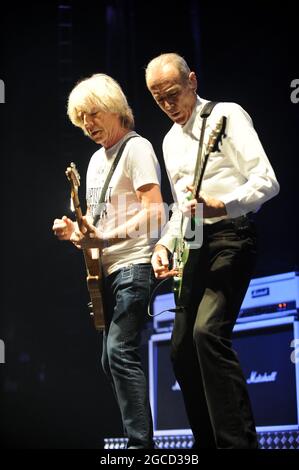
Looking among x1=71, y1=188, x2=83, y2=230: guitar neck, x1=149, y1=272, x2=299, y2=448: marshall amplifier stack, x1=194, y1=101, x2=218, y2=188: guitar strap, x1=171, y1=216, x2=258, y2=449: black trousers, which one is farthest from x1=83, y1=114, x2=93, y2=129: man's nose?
x1=149, y1=272, x2=299, y2=448: marshall amplifier stack

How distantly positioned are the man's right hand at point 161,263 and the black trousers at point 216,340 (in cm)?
10

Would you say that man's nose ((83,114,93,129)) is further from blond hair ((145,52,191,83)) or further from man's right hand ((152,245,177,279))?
man's right hand ((152,245,177,279))

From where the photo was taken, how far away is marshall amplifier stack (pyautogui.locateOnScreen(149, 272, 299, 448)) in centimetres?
454

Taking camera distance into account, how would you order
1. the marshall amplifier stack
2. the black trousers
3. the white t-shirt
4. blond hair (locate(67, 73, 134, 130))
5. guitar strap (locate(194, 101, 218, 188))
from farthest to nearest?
the marshall amplifier stack → blond hair (locate(67, 73, 134, 130)) → the white t-shirt → guitar strap (locate(194, 101, 218, 188)) → the black trousers

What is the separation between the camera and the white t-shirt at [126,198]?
3525 mm

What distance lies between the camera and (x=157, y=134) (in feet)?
18.6

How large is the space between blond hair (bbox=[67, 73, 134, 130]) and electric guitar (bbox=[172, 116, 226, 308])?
0.62 m

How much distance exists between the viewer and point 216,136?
3.13m

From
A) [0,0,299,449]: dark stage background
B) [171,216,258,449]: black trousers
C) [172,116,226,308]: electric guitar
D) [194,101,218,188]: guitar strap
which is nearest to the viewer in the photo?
[171,216,258,449]: black trousers

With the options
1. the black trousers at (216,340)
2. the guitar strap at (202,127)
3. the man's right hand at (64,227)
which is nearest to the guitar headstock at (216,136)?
the guitar strap at (202,127)

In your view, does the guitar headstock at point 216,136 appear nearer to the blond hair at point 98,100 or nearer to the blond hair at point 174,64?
the blond hair at point 174,64

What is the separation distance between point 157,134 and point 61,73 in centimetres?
92
